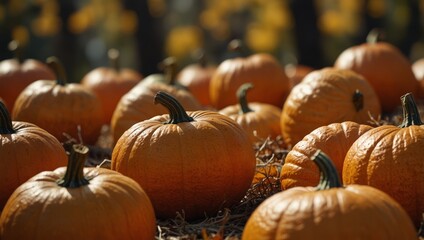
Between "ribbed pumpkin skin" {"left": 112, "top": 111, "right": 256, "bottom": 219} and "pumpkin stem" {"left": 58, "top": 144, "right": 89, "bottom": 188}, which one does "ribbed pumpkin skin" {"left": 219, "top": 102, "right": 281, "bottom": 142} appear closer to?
"ribbed pumpkin skin" {"left": 112, "top": 111, "right": 256, "bottom": 219}

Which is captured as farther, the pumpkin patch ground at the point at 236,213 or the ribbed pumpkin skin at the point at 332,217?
the pumpkin patch ground at the point at 236,213

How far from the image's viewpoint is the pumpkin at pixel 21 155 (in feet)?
13.4

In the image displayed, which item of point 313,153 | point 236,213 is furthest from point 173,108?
point 313,153

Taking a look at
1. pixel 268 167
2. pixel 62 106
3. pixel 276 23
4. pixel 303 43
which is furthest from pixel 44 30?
pixel 268 167

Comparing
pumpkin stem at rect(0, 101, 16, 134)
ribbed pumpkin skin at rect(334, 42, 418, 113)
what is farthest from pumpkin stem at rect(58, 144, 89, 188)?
ribbed pumpkin skin at rect(334, 42, 418, 113)

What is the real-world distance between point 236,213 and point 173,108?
683 mm

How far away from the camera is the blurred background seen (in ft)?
46.8

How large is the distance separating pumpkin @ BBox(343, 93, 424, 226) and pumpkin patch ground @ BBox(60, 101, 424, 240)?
672 mm

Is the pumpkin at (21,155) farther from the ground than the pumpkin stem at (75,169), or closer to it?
closer to it

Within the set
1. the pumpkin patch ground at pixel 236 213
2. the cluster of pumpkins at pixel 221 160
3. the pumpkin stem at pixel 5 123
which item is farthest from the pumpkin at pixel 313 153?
the pumpkin stem at pixel 5 123

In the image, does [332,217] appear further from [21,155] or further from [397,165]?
[21,155]

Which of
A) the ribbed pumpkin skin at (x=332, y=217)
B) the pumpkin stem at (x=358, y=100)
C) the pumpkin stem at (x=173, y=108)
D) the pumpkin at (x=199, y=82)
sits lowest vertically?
the pumpkin at (x=199, y=82)

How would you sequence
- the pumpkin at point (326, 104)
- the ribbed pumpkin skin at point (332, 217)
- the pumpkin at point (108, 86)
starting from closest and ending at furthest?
the ribbed pumpkin skin at point (332, 217)
the pumpkin at point (326, 104)
the pumpkin at point (108, 86)

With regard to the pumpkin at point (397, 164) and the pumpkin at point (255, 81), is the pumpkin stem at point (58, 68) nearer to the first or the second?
the pumpkin at point (255, 81)
